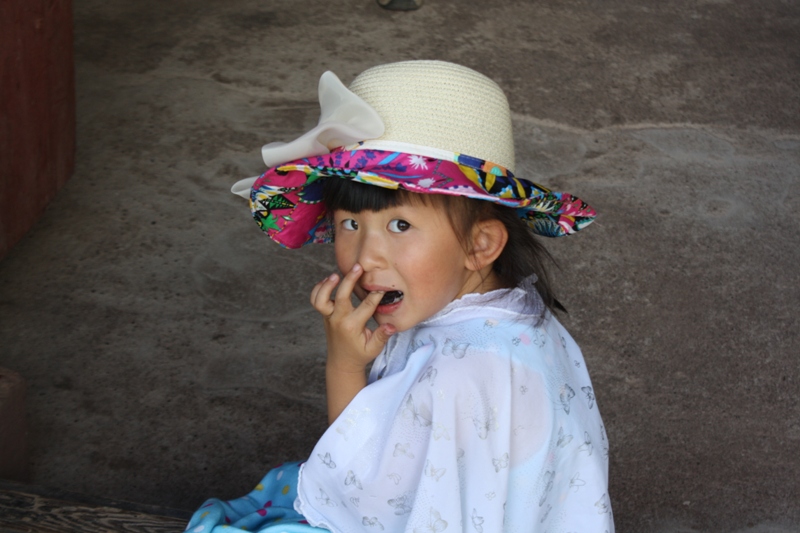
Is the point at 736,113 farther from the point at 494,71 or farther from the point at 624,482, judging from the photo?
the point at 624,482

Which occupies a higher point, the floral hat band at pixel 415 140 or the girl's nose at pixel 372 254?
the floral hat band at pixel 415 140

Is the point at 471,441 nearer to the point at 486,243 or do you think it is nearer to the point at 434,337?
the point at 434,337

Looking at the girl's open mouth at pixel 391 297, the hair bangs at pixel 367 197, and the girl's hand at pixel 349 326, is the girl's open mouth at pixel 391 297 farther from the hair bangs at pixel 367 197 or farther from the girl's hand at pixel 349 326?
the hair bangs at pixel 367 197

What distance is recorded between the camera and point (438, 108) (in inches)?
55.5

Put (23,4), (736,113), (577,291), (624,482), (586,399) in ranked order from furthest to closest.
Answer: (736,113) → (577,291) → (23,4) → (624,482) → (586,399)

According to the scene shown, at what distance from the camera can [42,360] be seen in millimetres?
2432

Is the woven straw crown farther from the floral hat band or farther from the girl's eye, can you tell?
the girl's eye

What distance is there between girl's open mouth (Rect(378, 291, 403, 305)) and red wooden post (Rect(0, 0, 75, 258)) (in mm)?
1607

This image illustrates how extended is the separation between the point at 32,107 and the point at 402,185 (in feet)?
6.00

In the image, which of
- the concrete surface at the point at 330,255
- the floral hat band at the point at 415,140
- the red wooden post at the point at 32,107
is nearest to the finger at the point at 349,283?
the floral hat band at the point at 415,140

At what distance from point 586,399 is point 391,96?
A: 0.61 meters

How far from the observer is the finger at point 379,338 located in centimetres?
146

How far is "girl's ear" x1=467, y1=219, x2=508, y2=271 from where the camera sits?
4.96 ft

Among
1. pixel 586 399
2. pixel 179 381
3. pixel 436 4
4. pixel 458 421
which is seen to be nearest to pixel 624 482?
pixel 586 399
